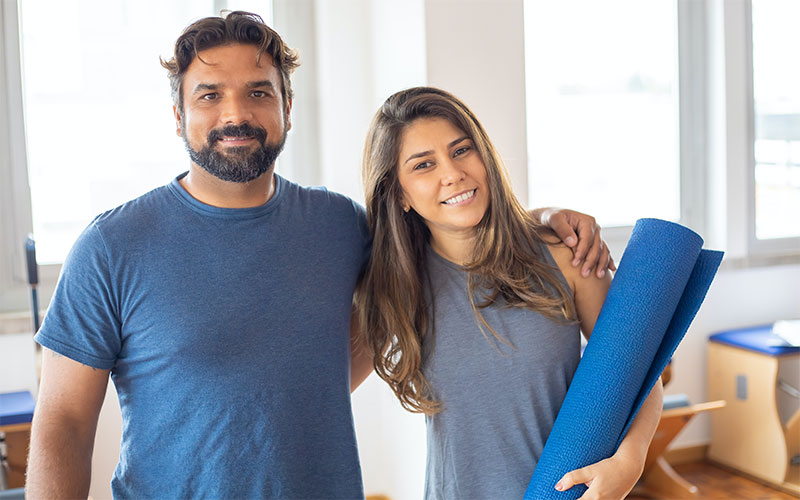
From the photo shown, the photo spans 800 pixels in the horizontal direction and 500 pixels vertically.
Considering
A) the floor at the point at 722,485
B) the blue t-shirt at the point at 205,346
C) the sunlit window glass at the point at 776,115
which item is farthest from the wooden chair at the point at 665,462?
the blue t-shirt at the point at 205,346

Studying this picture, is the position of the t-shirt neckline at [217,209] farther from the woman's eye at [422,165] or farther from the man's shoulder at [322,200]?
the woman's eye at [422,165]

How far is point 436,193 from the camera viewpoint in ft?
5.44

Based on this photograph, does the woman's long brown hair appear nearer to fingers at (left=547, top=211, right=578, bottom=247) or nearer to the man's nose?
fingers at (left=547, top=211, right=578, bottom=247)

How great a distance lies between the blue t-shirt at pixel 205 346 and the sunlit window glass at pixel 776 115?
349 cm

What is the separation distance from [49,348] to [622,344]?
108cm

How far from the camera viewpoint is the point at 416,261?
1.76 metres

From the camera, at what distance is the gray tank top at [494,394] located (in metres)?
1.61

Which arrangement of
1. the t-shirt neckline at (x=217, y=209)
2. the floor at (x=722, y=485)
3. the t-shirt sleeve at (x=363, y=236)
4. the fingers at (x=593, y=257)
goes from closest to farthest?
the t-shirt neckline at (x=217, y=209)
the fingers at (x=593, y=257)
the t-shirt sleeve at (x=363, y=236)
the floor at (x=722, y=485)

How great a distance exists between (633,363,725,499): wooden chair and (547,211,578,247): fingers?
2.01 meters

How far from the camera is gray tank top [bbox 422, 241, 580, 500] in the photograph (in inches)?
63.3

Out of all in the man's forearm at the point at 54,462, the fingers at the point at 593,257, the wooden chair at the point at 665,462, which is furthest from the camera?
the wooden chair at the point at 665,462

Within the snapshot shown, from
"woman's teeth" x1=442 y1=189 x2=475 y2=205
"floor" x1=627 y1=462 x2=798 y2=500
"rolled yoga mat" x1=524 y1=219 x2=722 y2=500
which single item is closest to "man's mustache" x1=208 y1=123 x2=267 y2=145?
"woman's teeth" x1=442 y1=189 x2=475 y2=205

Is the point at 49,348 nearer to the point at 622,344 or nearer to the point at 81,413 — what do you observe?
the point at 81,413

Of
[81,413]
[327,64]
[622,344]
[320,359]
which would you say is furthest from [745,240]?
[81,413]
